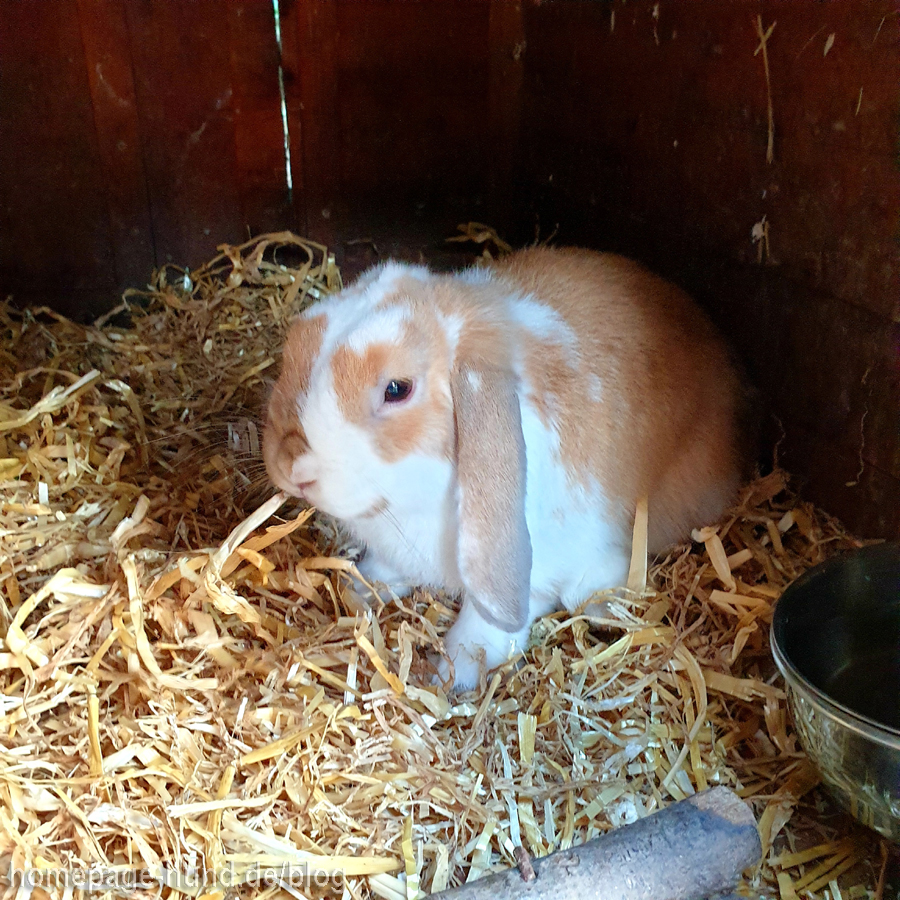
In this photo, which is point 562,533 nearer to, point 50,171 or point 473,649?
point 473,649

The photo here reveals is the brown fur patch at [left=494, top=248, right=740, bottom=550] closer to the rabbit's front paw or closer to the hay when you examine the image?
the hay

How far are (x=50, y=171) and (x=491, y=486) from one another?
2.46 meters

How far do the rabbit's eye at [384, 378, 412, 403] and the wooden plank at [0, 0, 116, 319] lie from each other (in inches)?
85.0

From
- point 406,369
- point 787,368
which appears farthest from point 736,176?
point 406,369

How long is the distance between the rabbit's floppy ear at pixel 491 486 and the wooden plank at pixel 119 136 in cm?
214

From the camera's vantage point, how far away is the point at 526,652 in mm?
2264

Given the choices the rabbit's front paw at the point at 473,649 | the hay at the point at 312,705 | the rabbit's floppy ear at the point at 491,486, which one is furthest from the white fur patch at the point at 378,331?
the rabbit's front paw at the point at 473,649

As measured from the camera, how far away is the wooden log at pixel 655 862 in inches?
57.2

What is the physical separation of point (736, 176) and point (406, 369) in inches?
48.5

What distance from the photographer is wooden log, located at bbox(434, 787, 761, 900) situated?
4.77 feet

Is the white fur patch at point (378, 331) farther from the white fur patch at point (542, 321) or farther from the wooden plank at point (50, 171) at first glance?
the wooden plank at point (50, 171)

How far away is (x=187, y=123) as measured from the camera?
339 centimetres

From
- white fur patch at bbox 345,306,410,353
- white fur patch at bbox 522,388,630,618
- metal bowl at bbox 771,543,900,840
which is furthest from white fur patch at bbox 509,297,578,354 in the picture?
metal bowl at bbox 771,543,900,840

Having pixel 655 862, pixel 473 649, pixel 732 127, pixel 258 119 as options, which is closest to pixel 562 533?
pixel 473 649
